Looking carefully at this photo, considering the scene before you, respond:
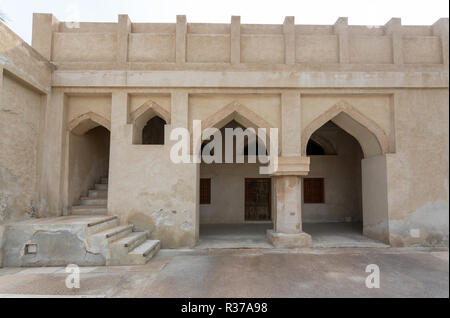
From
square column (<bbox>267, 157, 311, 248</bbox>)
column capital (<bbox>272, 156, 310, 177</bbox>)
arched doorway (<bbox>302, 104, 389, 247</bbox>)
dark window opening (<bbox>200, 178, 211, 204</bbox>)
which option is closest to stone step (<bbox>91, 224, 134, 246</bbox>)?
square column (<bbox>267, 157, 311, 248</bbox>)

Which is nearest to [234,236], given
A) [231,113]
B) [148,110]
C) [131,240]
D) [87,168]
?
[131,240]

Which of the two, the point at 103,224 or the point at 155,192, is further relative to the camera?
the point at 155,192

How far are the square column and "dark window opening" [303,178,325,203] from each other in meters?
4.13

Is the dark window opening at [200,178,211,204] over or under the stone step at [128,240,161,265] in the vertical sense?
over

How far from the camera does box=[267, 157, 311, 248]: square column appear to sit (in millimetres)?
6488

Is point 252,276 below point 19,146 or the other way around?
below

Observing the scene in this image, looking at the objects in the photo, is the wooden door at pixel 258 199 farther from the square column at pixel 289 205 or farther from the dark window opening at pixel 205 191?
the square column at pixel 289 205

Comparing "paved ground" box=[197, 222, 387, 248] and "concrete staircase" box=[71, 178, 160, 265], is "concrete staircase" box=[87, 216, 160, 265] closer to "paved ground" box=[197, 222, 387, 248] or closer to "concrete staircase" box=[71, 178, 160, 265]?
"concrete staircase" box=[71, 178, 160, 265]

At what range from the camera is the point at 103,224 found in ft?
18.9

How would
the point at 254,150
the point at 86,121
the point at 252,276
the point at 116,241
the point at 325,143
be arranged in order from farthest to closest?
1. the point at 325,143
2. the point at 254,150
3. the point at 86,121
4. the point at 116,241
5. the point at 252,276

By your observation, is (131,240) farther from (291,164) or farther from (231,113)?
(291,164)

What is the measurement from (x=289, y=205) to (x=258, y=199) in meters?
3.81
